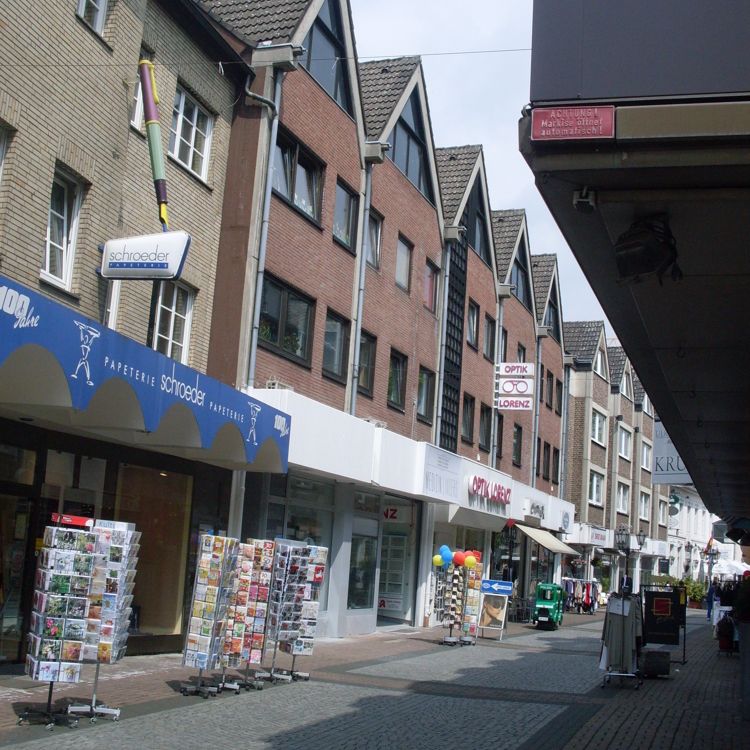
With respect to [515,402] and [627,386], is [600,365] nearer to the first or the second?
[627,386]

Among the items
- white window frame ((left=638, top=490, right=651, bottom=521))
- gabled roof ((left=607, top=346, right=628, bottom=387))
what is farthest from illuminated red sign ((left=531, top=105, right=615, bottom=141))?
white window frame ((left=638, top=490, right=651, bottom=521))

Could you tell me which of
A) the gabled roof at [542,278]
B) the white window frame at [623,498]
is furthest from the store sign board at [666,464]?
the white window frame at [623,498]

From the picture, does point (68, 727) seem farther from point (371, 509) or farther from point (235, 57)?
→ point (371, 509)

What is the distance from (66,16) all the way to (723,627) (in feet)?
58.9

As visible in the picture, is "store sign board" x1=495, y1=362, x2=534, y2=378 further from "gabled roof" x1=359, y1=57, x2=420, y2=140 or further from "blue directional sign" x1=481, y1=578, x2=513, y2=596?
"gabled roof" x1=359, y1=57, x2=420, y2=140

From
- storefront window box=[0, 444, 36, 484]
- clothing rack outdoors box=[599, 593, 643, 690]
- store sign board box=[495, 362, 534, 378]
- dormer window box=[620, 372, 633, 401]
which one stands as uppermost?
dormer window box=[620, 372, 633, 401]

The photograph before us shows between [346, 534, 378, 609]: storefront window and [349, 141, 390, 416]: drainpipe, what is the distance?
3050 millimetres

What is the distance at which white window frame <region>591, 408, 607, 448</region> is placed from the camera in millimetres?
49500

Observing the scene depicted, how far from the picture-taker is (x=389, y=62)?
86.4ft

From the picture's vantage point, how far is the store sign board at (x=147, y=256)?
13.1m

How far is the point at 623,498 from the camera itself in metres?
56.0

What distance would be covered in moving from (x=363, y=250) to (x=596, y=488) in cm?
3105

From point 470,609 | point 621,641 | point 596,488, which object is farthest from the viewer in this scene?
point 596,488

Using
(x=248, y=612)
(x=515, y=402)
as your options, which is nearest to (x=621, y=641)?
(x=248, y=612)
